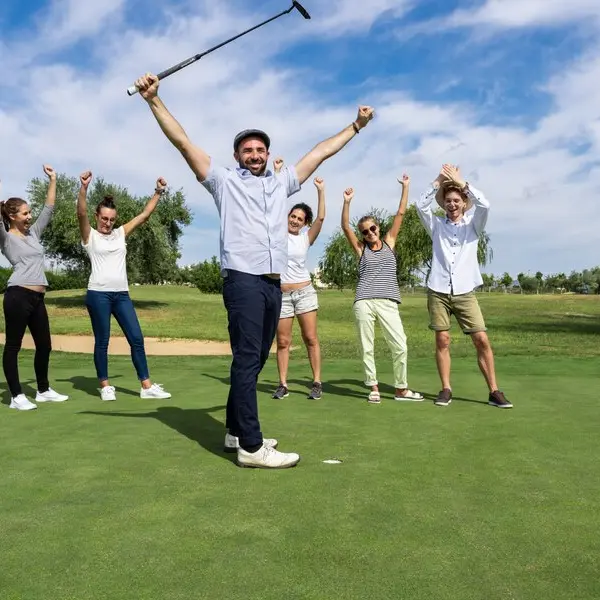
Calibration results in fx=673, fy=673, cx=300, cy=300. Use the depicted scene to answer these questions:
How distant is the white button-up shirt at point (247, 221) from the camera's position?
14.1ft

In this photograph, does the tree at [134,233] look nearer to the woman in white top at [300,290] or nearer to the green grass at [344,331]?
the green grass at [344,331]

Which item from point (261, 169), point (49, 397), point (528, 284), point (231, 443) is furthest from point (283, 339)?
point (528, 284)

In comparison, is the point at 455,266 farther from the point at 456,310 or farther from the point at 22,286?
the point at 22,286

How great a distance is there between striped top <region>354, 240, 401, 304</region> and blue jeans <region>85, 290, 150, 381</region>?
7.82ft

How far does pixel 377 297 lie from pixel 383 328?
0.34m

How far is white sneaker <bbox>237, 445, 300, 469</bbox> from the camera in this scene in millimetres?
4074

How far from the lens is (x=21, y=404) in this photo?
20.7 feet

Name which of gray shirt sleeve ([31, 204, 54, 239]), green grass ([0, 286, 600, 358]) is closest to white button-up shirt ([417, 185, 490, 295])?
gray shirt sleeve ([31, 204, 54, 239])

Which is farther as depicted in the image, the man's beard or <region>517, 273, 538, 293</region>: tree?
<region>517, 273, 538, 293</region>: tree

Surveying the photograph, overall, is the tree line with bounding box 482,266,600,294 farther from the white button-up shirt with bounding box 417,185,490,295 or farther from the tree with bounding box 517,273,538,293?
the white button-up shirt with bounding box 417,185,490,295

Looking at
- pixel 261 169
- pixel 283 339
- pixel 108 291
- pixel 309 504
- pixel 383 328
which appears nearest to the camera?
pixel 309 504

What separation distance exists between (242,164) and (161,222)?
3366 centimetres

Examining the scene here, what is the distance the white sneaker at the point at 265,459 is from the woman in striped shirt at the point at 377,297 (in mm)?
3010

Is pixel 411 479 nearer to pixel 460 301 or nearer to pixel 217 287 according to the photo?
pixel 460 301
